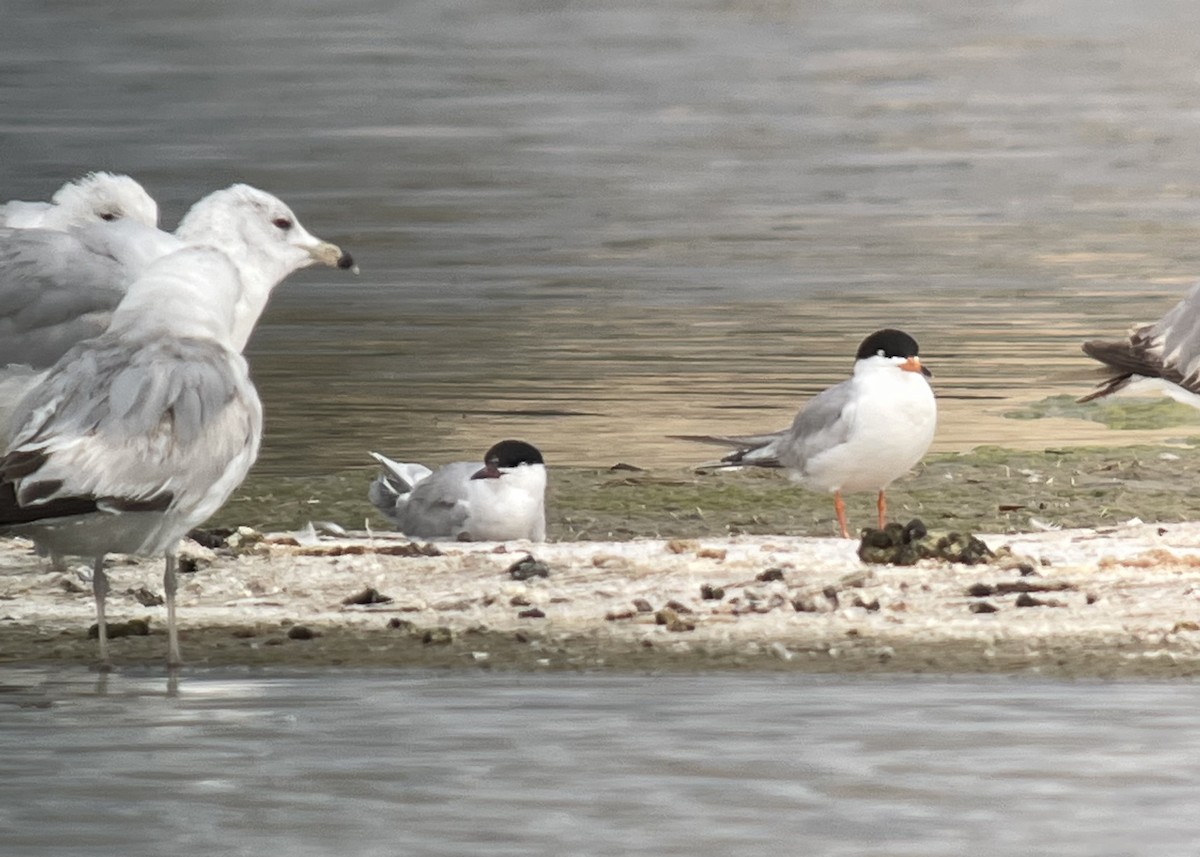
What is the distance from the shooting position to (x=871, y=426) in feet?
40.8

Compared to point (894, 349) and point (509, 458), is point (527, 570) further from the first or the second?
point (894, 349)

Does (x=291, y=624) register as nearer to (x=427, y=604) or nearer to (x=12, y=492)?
(x=427, y=604)

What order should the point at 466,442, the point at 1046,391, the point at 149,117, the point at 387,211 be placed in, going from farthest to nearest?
the point at 149,117 < the point at 387,211 < the point at 1046,391 < the point at 466,442

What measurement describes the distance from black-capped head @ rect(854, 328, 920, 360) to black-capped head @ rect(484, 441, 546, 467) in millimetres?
1446

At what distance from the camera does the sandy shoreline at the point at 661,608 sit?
9305 millimetres

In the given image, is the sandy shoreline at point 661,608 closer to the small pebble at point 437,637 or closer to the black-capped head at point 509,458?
the small pebble at point 437,637

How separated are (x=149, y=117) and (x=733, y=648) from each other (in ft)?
103

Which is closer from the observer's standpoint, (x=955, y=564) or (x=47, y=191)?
(x=955, y=564)

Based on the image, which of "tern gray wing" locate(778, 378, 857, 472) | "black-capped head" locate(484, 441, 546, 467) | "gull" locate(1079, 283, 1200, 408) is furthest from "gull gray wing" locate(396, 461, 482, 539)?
"gull" locate(1079, 283, 1200, 408)

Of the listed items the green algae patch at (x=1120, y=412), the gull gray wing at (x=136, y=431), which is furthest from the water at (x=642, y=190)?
the gull gray wing at (x=136, y=431)

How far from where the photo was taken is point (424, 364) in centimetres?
1886

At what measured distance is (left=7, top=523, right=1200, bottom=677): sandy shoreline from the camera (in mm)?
9305


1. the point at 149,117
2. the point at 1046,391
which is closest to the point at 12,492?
the point at 1046,391

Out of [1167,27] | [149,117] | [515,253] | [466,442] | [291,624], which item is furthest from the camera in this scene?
[1167,27]
